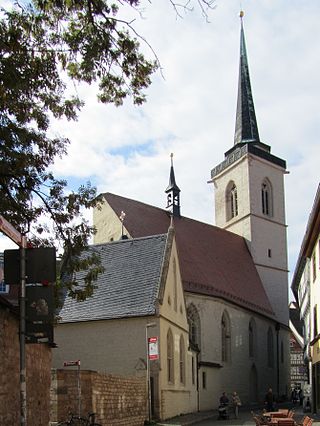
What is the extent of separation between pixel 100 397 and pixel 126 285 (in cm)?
1050

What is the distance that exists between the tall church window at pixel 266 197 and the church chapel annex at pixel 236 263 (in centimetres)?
9

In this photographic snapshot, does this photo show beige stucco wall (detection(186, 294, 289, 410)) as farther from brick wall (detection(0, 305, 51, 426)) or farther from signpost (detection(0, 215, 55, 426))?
signpost (detection(0, 215, 55, 426))

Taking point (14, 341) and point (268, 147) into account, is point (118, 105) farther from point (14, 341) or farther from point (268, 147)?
point (268, 147)

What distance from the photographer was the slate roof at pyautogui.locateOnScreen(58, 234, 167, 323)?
2775cm

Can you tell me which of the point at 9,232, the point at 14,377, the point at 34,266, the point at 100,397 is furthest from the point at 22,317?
the point at 100,397

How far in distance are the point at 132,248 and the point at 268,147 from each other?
37152 millimetres

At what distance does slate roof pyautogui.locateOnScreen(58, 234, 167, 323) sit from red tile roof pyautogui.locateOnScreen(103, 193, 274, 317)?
1229cm

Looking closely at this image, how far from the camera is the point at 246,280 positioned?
54188 millimetres

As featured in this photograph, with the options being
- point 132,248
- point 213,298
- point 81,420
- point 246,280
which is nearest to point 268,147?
point 246,280

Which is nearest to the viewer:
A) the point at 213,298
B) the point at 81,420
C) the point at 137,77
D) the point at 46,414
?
the point at 137,77

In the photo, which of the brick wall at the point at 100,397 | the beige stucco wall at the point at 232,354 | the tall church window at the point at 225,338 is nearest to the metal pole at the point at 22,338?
the brick wall at the point at 100,397

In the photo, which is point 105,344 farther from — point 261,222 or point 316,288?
point 261,222

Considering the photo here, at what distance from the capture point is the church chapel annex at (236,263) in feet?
144

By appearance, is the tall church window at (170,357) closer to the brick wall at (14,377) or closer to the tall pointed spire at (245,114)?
the brick wall at (14,377)
